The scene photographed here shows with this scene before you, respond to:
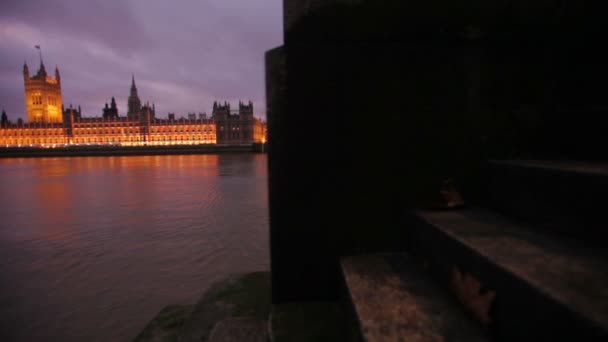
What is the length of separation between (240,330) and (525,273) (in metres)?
1.46

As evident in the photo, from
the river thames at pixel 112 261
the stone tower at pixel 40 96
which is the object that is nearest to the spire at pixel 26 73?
the stone tower at pixel 40 96

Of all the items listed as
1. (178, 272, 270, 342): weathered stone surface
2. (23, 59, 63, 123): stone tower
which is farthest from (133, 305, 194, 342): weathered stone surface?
(23, 59, 63, 123): stone tower

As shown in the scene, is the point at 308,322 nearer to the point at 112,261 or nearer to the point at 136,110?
the point at 112,261

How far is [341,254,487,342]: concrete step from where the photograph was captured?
105 cm

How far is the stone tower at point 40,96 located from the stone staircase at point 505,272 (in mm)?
131109

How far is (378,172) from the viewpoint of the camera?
6.12ft

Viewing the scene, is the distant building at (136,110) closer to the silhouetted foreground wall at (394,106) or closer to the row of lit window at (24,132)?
the row of lit window at (24,132)

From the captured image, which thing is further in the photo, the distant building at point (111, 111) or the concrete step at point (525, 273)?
the distant building at point (111, 111)

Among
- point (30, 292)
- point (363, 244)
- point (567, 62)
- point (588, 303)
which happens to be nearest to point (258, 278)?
point (363, 244)

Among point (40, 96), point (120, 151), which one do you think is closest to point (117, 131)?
point (40, 96)

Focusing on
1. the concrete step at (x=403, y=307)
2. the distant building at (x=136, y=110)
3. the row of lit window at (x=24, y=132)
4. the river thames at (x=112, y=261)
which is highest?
the distant building at (x=136, y=110)

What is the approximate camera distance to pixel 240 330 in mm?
1795

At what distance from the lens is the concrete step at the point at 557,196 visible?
1.12 m

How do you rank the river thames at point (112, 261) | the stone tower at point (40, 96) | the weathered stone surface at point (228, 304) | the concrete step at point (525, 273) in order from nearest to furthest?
the concrete step at point (525, 273), the weathered stone surface at point (228, 304), the river thames at point (112, 261), the stone tower at point (40, 96)
